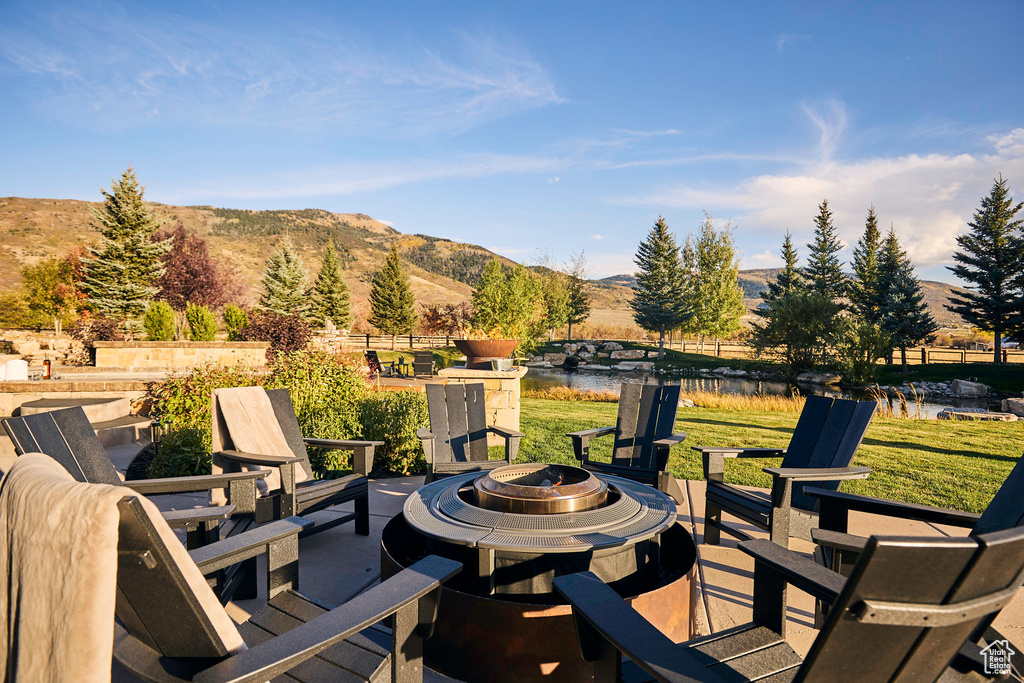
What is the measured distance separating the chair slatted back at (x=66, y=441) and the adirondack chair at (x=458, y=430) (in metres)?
1.97

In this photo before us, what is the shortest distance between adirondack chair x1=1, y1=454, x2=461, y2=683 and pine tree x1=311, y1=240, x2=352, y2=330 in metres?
32.9

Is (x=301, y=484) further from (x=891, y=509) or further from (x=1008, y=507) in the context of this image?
(x=1008, y=507)

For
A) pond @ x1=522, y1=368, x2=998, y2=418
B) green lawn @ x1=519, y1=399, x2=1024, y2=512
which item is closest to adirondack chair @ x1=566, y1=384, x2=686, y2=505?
green lawn @ x1=519, y1=399, x2=1024, y2=512

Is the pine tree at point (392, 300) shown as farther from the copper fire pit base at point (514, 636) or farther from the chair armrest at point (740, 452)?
the copper fire pit base at point (514, 636)

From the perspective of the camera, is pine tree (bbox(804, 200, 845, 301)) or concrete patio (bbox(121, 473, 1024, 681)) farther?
pine tree (bbox(804, 200, 845, 301))

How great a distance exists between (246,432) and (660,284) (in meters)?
36.8

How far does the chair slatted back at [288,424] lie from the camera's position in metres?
3.57

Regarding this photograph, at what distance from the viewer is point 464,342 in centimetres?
667

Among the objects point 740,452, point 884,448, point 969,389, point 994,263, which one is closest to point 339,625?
point 740,452

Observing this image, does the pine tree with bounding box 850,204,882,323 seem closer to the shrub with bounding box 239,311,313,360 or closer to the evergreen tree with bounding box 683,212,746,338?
the evergreen tree with bounding box 683,212,746,338

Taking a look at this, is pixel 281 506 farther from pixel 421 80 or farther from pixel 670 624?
pixel 421 80

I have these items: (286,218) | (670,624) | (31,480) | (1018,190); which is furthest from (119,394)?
(286,218)

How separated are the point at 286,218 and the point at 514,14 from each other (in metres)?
91.6

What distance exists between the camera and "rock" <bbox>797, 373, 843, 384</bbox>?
22203 millimetres
